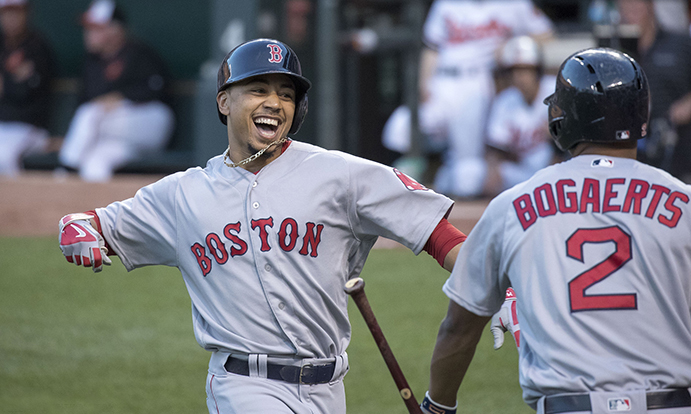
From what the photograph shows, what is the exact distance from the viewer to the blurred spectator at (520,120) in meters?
9.53

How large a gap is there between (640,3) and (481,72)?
6.38ft

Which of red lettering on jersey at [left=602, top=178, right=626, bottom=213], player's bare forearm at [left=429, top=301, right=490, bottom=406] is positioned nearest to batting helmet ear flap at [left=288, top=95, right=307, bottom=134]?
player's bare forearm at [left=429, top=301, right=490, bottom=406]

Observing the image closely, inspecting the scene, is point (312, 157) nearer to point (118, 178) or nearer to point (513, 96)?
point (513, 96)

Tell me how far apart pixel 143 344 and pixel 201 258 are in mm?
3599

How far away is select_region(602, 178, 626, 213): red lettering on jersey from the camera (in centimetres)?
226

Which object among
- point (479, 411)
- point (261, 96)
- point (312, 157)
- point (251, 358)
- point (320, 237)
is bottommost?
point (479, 411)

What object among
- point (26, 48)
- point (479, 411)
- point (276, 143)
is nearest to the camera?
point (276, 143)

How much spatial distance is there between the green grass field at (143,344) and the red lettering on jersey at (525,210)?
287 cm

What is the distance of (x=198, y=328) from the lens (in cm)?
312

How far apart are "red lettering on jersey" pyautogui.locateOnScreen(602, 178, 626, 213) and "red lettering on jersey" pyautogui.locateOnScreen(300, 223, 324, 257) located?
1075mm

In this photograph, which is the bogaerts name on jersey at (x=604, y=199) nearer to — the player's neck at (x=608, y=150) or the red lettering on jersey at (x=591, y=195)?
the red lettering on jersey at (x=591, y=195)

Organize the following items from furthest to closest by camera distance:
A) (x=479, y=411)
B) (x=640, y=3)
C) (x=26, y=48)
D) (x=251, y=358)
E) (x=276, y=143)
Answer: (x=26, y=48), (x=640, y=3), (x=479, y=411), (x=276, y=143), (x=251, y=358)

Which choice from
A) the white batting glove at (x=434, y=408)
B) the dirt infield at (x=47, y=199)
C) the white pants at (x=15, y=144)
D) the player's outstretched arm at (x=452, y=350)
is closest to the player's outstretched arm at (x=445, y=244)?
the player's outstretched arm at (x=452, y=350)

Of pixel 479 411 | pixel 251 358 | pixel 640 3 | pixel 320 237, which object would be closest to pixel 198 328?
pixel 251 358
